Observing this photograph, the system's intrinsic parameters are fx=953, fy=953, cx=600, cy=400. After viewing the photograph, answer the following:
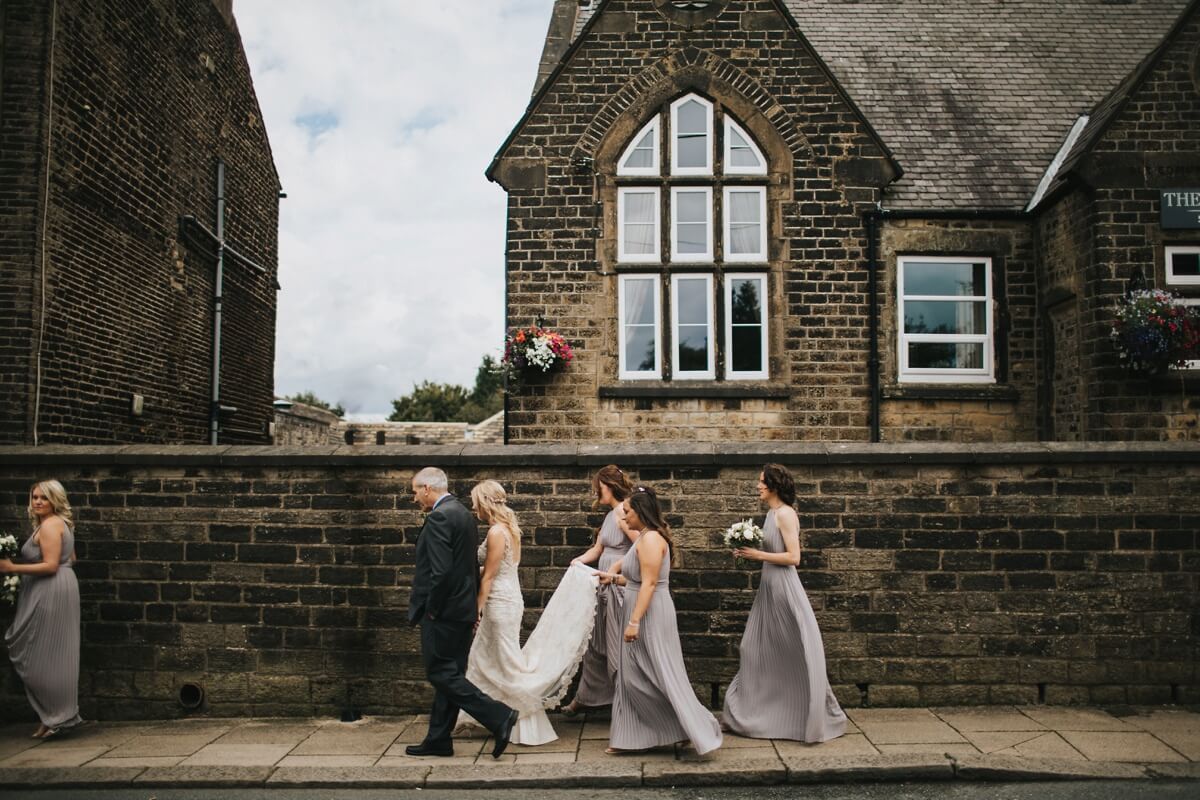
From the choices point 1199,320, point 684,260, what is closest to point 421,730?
point 684,260

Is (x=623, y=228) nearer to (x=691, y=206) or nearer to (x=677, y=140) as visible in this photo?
(x=691, y=206)

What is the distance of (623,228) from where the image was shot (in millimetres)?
13141

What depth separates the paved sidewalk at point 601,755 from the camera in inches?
244

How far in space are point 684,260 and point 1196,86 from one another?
23.1 ft

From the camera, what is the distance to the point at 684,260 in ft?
42.8

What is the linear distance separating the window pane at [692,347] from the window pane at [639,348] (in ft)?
1.28

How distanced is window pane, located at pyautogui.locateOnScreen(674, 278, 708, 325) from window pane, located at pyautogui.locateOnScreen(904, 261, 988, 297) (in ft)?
9.68

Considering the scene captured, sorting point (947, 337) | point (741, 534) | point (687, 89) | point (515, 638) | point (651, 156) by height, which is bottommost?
point (515, 638)

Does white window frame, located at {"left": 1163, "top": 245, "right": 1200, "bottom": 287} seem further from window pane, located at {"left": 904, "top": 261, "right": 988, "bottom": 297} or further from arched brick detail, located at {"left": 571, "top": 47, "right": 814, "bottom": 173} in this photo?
arched brick detail, located at {"left": 571, "top": 47, "right": 814, "bottom": 173}

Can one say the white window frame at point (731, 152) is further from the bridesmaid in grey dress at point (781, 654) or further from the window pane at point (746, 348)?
the bridesmaid in grey dress at point (781, 654)

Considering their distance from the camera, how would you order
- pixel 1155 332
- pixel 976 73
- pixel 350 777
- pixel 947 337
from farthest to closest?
pixel 976 73 → pixel 947 337 → pixel 1155 332 → pixel 350 777

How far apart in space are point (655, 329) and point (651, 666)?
23.1ft

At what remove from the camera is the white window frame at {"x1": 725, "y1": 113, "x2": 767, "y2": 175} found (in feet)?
43.0

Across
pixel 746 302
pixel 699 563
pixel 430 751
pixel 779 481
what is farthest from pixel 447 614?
pixel 746 302
